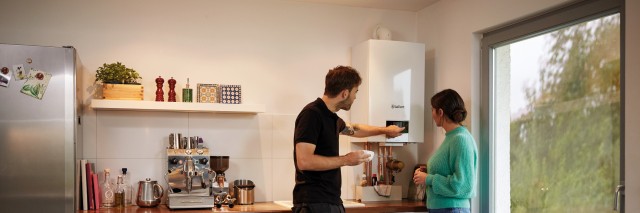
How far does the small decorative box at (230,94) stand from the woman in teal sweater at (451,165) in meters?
1.25

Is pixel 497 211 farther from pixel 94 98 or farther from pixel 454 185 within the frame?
pixel 94 98

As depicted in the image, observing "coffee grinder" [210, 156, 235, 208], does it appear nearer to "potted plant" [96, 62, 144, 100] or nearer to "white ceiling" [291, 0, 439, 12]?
"potted plant" [96, 62, 144, 100]

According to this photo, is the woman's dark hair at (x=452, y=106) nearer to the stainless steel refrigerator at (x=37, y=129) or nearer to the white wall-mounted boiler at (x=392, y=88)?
the white wall-mounted boiler at (x=392, y=88)

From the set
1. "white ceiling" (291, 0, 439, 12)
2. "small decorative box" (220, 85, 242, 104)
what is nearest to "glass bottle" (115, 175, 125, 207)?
"small decorative box" (220, 85, 242, 104)

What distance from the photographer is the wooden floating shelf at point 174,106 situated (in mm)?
3822

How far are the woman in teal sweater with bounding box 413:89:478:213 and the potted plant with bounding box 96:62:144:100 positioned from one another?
172 cm

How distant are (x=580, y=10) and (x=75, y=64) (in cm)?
258

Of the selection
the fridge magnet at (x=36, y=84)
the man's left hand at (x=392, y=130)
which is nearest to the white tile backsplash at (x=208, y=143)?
the fridge magnet at (x=36, y=84)

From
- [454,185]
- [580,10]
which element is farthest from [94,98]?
[580,10]

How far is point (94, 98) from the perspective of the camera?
4031mm

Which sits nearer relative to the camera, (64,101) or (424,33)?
(64,101)

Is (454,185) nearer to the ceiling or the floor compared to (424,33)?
nearer to the floor

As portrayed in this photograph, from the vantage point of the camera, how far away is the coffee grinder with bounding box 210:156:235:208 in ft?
13.1

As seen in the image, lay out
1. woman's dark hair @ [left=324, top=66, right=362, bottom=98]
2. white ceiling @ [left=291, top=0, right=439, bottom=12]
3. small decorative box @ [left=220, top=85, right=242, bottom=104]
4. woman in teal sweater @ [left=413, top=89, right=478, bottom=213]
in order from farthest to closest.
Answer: white ceiling @ [left=291, top=0, right=439, bottom=12], small decorative box @ [left=220, top=85, right=242, bottom=104], woman in teal sweater @ [left=413, top=89, right=478, bottom=213], woman's dark hair @ [left=324, top=66, right=362, bottom=98]
